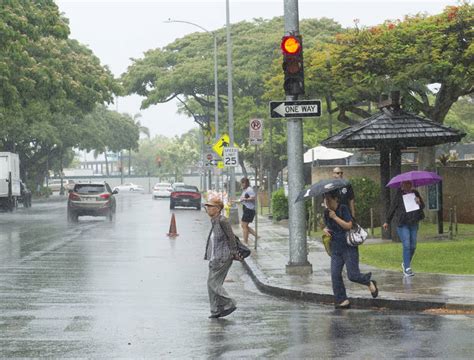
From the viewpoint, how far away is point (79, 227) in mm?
38875

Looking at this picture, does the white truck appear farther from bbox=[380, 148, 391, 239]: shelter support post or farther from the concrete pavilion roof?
the concrete pavilion roof

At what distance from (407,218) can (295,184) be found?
2176mm

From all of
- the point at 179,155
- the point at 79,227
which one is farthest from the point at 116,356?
the point at 179,155

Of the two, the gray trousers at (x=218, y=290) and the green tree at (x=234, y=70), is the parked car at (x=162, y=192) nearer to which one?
the green tree at (x=234, y=70)

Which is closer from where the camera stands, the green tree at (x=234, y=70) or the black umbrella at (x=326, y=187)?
the black umbrella at (x=326, y=187)

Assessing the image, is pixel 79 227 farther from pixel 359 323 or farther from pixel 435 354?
pixel 435 354

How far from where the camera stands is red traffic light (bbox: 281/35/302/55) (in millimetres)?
18422

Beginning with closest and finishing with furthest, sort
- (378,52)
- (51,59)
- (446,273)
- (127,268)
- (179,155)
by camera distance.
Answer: (446,273) < (127,268) < (378,52) < (51,59) < (179,155)

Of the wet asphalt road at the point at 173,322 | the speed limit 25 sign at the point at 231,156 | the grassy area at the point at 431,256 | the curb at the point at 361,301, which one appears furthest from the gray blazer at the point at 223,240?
the speed limit 25 sign at the point at 231,156

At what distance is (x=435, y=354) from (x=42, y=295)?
25.4 feet

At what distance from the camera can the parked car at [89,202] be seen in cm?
→ 4469

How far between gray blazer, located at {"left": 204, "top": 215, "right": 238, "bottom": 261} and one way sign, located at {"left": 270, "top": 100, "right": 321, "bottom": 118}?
16.3 feet

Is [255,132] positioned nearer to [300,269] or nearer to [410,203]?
[300,269]

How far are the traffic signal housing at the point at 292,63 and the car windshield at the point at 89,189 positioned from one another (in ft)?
90.2
